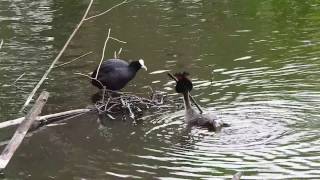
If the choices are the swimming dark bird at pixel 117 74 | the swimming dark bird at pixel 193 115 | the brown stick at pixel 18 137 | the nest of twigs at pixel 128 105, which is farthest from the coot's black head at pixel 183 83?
the brown stick at pixel 18 137

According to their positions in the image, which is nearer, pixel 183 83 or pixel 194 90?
pixel 183 83

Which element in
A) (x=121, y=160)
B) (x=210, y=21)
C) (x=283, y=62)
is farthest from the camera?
(x=210, y=21)

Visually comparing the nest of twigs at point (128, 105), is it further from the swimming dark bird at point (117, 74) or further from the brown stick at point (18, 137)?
the brown stick at point (18, 137)

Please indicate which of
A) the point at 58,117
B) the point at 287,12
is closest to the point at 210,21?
the point at 287,12

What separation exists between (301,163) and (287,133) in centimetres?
103

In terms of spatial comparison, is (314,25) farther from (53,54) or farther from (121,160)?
(121,160)

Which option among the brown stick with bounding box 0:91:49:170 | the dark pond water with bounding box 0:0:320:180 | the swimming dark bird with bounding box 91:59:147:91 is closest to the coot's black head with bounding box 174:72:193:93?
the dark pond water with bounding box 0:0:320:180

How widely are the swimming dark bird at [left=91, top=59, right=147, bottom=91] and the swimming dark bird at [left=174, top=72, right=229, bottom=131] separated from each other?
5.45ft

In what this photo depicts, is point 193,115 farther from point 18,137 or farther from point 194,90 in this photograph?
point 18,137

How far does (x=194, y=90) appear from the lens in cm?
1124

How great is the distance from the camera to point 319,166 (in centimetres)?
759

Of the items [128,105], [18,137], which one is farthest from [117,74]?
[18,137]

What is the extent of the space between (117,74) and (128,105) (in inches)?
37.6

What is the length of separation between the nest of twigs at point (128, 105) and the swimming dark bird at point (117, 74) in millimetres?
429
